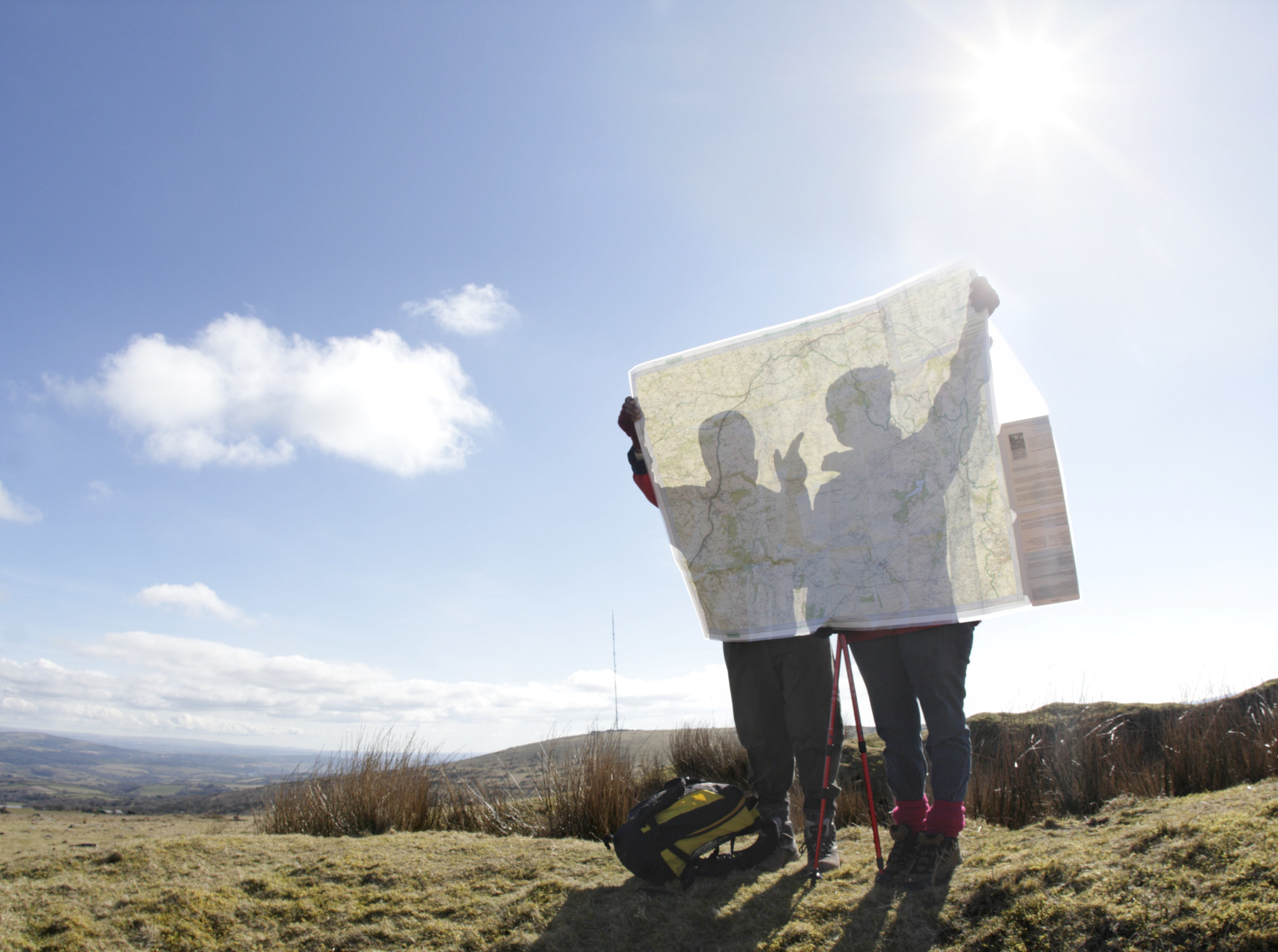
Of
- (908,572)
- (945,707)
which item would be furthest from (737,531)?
(945,707)

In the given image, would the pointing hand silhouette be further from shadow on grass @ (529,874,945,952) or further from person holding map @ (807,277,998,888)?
shadow on grass @ (529,874,945,952)

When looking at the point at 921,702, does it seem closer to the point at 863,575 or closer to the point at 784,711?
the point at 863,575

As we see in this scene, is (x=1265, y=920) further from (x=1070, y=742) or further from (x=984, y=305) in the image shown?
(x=1070, y=742)

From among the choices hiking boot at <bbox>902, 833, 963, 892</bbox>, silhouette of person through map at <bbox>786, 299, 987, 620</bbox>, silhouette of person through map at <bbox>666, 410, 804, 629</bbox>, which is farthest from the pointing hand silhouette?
hiking boot at <bbox>902, 833, 963, 892</bbox>

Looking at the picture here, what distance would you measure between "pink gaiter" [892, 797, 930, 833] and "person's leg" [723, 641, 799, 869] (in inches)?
21.5

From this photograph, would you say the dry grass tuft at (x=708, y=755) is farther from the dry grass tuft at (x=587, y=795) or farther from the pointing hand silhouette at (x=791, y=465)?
the pointing hand silhouette at (x=791, y=465)

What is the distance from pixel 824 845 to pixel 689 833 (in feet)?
1.93

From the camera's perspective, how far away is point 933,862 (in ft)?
7.84

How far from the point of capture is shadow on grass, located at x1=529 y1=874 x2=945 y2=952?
2.06 m

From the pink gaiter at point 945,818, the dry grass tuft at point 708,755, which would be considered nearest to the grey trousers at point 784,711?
the pink gaiter at point 945,818

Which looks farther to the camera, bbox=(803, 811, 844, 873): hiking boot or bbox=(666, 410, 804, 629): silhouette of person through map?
bbox=(666, 410, 804, 629): silhouette of person through map

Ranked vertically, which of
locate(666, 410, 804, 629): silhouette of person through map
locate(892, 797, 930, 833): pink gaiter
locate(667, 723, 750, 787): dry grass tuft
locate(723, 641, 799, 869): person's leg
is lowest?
locate(667, 723, 750, 787): dry grass tuft

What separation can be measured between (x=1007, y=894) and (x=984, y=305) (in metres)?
2.20

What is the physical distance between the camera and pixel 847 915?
2.20 meters
